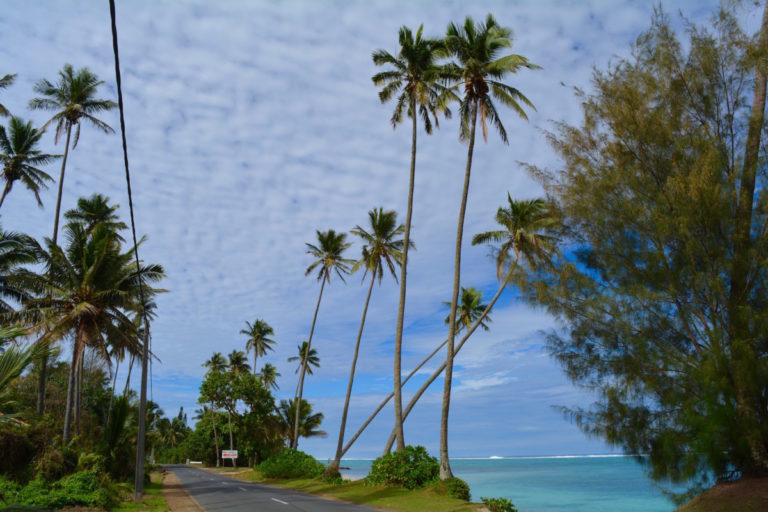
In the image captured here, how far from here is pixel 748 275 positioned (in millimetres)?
11961

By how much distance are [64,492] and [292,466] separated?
2164 centimetres

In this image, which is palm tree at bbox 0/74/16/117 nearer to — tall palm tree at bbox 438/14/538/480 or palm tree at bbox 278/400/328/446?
tall palm tree at bbox 438/14/538/480

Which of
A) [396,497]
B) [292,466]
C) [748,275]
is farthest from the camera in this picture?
[292,466]

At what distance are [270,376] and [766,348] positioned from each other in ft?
271

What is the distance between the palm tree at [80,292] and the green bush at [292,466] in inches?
621

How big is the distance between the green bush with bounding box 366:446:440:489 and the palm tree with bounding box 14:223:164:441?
1318 cm

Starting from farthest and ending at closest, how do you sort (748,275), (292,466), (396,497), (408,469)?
(292,466) → (408,469) → (396,497) → (748,275)

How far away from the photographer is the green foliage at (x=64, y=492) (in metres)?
15.7

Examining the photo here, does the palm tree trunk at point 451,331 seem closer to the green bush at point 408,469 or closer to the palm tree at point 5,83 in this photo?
the green bush at point 408,469

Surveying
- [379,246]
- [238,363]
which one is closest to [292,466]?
[379,246]

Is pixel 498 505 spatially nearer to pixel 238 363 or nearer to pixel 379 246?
pixel 379 246

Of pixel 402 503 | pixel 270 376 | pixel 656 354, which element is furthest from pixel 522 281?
pixel 270 376

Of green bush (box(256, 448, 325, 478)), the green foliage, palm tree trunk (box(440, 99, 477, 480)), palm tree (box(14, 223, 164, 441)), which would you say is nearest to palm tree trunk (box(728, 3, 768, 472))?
palm tree trunk (box(440, 99, 477, 480))

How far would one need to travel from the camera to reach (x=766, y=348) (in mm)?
11445
